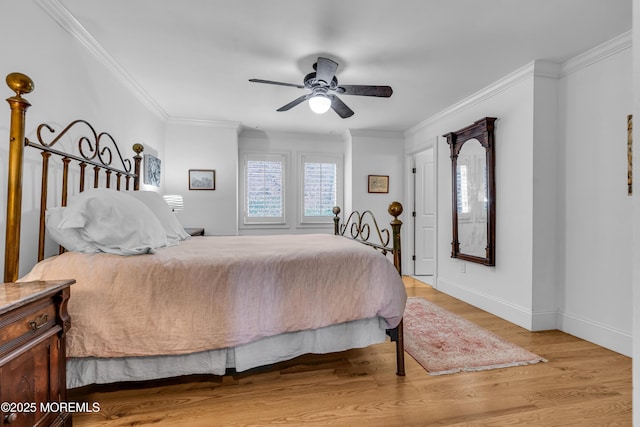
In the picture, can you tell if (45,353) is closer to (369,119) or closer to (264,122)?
(264,122)

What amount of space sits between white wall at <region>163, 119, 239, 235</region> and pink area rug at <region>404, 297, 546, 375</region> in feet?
9.70

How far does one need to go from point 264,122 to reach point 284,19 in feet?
8.30

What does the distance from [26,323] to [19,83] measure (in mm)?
1038

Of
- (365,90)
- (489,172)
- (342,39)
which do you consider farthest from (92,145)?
(489,172)

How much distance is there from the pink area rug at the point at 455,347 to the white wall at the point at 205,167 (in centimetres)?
296

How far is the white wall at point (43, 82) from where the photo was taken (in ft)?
5.62

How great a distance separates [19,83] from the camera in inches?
54.1

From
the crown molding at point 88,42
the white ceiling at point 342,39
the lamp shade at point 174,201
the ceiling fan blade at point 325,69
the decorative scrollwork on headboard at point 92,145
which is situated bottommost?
the lamp shade at point 174,201

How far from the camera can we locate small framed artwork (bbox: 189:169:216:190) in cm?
452

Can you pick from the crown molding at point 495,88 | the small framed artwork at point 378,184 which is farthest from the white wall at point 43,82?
the crown molding at point 495,88

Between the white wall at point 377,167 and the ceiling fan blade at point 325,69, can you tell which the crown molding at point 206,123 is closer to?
the white wall at point 377,167

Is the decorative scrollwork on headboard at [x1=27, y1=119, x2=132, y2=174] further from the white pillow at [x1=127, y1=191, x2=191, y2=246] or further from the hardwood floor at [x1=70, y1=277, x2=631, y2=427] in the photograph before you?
the hardwood floor at [x1=70, y1=277, x2=631, y2=427]

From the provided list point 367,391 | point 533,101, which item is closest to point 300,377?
point 367,391

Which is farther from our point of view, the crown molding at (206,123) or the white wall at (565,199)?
the crown molding at (206,123)
